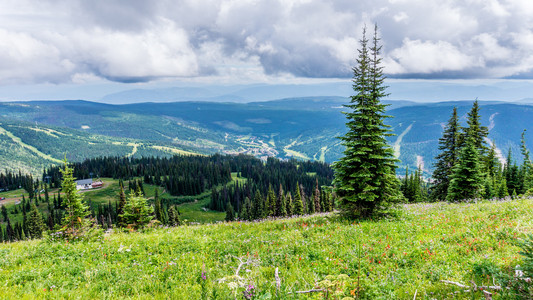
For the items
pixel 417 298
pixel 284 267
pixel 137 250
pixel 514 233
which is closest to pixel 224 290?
pixel 284 267

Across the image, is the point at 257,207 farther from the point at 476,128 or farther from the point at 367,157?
the point at 367,157

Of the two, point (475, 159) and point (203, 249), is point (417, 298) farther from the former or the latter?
point (475, 159)

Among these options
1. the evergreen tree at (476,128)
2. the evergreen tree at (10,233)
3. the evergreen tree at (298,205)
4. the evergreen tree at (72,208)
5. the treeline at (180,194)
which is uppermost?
the evergreen tree at (476,128)

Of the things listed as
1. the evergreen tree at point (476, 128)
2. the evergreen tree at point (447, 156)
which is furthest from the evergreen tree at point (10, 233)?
the evergreen tree at point (476, 128)

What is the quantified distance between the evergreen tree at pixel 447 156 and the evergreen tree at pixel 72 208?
45.2 m

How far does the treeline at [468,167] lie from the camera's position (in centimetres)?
3030

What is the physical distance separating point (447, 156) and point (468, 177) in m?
14.0

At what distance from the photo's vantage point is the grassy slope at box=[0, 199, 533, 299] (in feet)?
21.6

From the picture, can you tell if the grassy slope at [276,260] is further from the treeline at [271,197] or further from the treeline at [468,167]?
the treeline at [468,167]

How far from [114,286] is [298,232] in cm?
745

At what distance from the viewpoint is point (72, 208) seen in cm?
1582

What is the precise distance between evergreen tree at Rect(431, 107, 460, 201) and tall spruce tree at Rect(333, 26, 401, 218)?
1166 inches

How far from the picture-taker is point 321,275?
7605 millimetres

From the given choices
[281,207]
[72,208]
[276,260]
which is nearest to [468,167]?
[276,260]
